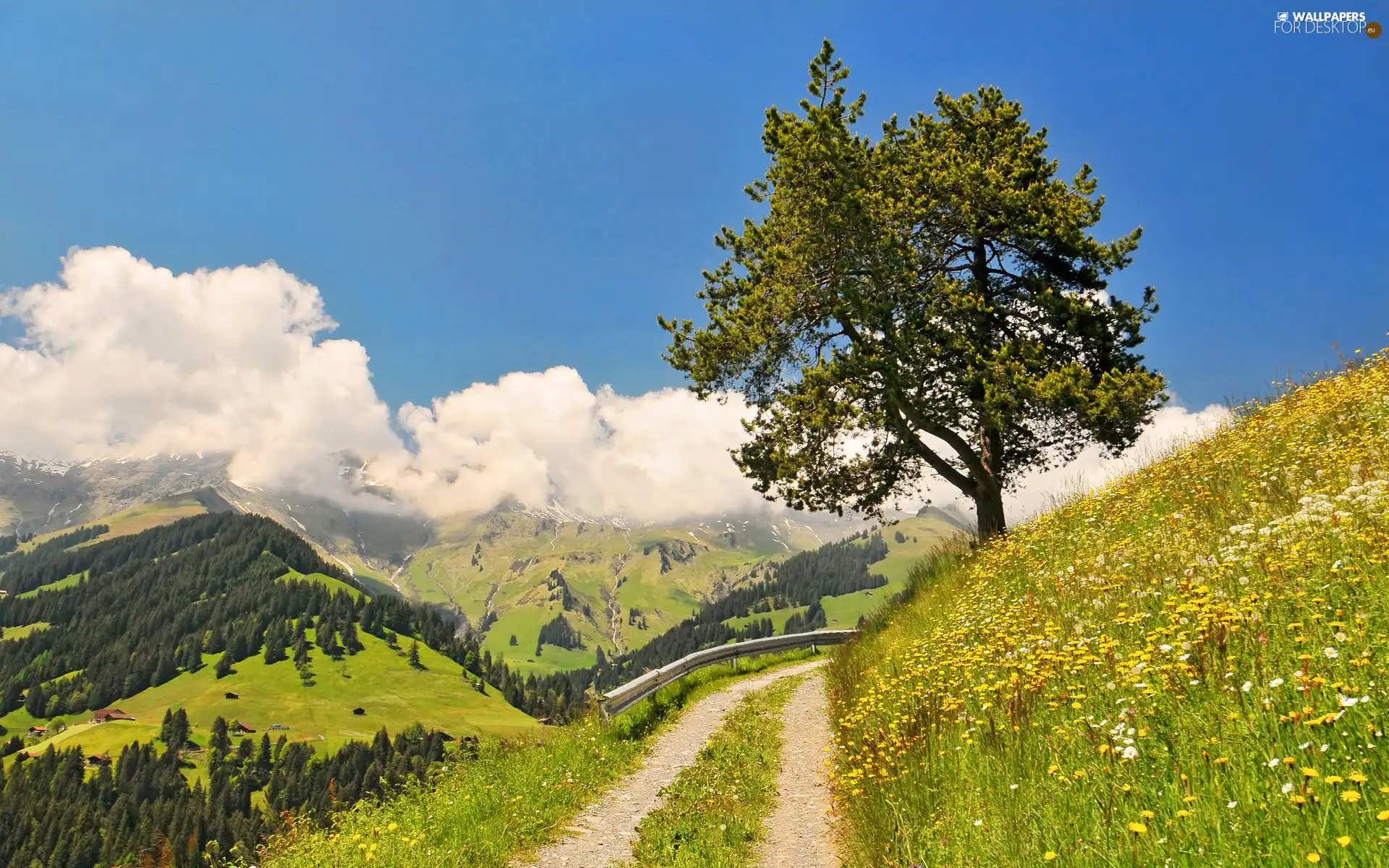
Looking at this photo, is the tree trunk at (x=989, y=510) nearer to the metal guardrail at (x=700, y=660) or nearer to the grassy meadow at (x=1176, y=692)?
the metal guardrail at (x=700, y=660)

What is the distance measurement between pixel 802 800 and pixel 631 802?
292 centimetres

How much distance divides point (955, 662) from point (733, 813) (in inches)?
173

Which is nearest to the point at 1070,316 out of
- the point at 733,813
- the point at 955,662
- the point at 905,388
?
the point at 905,388

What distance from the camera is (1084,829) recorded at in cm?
488

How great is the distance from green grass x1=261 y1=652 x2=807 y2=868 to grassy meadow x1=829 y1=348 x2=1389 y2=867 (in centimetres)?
463

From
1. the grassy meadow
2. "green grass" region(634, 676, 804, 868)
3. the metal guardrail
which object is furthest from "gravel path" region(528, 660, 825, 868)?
the grassy meadow

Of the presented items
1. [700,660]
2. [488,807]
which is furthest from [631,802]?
[700,660]

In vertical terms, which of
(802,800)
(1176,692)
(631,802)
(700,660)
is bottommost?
(631,802)

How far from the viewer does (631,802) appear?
12219 millimetres

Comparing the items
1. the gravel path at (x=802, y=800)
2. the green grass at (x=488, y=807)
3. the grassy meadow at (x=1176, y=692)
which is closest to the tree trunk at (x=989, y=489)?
the gravel path at (x=802, y=800)

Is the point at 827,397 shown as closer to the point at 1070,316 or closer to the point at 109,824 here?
the point at 1070,316

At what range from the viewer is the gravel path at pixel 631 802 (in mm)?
9742

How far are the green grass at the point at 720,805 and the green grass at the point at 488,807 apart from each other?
1567 mm

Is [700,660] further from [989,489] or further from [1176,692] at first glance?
[1176,692]
